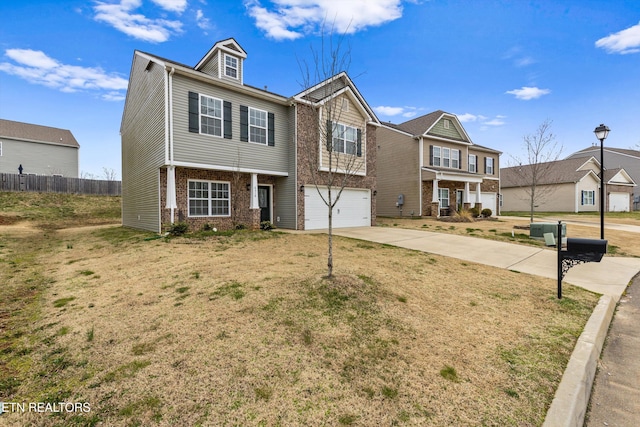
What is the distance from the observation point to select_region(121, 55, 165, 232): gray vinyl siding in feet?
38.9

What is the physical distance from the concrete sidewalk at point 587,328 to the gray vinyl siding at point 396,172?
39.0ft

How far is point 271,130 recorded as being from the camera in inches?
551

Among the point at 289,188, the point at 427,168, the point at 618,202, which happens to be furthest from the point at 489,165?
the point at 289,188

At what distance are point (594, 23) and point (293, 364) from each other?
64.5 ft

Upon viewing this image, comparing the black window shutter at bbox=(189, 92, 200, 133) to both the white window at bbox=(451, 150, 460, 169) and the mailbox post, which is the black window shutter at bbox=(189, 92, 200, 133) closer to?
the mailbox post

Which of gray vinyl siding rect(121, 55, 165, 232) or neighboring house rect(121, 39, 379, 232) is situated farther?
gray vinyl siding rect(121, 55, 165, 232)

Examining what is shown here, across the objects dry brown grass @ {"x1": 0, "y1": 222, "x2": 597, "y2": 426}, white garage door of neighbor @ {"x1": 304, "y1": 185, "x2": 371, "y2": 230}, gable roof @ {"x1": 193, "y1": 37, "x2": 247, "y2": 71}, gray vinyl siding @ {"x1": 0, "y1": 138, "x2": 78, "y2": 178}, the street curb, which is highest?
gable roof @ {"x1": 193, "y1": 37, "x2": 247, "y2": 71}

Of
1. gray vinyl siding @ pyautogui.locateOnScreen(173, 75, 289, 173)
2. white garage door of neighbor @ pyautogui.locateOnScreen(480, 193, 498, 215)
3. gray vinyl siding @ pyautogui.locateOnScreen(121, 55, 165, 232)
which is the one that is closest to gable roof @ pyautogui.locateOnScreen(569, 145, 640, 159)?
white garage door of neighbor @ pyautogui.locateOnScreen(480, 193, 498, 215)

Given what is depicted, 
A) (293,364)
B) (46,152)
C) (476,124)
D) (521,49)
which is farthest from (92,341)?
(46,152)

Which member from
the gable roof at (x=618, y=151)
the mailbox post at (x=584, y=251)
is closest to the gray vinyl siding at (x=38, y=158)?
the mailbox post at (x=584, y=251)

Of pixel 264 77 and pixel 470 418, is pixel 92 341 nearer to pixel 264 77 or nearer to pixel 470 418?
pixel 470 418

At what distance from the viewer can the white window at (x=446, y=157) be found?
2320 centimetres

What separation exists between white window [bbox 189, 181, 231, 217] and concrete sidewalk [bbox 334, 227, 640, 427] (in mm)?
7761

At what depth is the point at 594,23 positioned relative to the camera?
13.1 m
